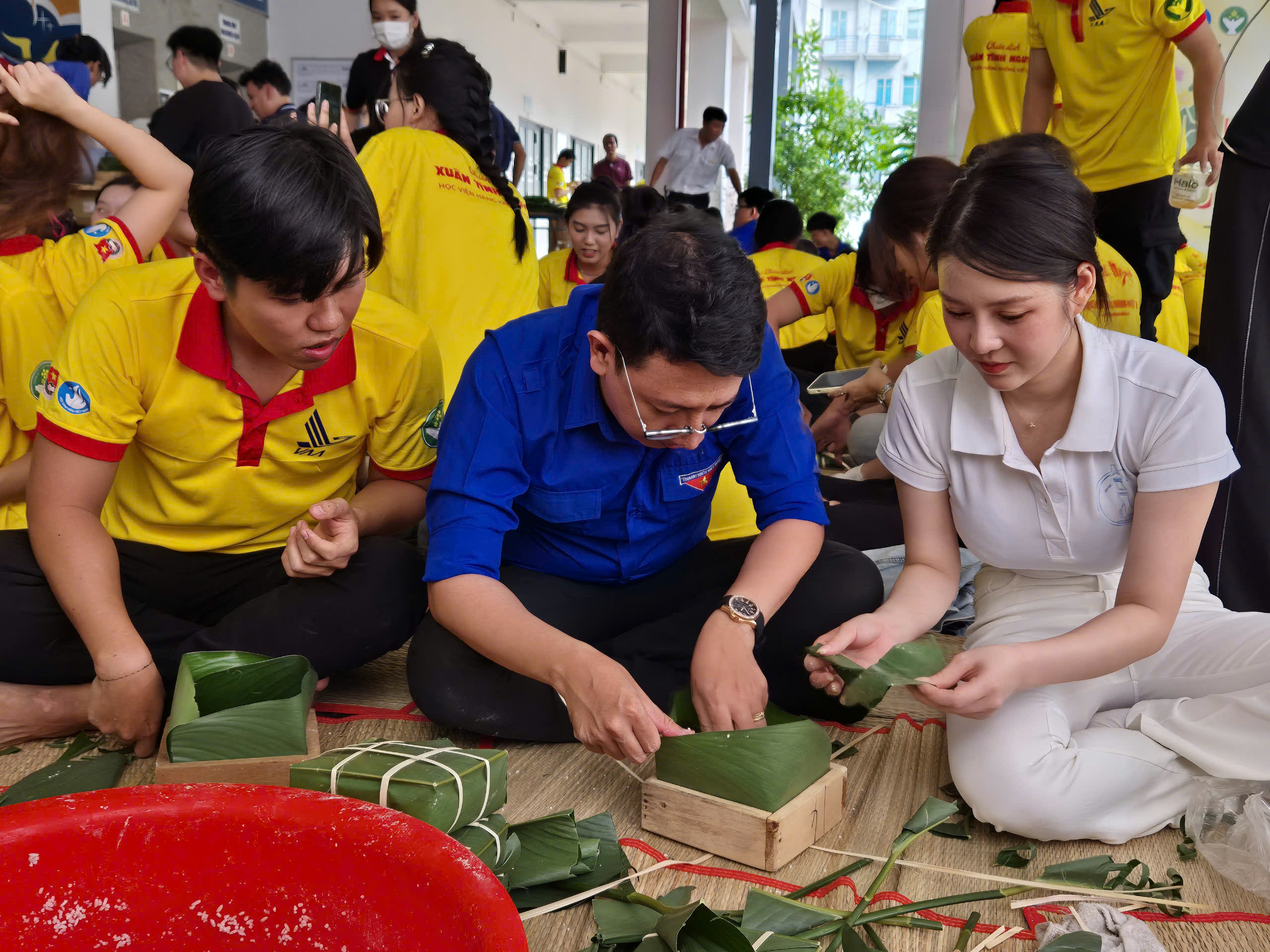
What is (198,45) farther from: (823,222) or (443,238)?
(823,222)

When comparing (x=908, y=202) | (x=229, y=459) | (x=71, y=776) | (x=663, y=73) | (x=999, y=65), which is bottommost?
(x=71, y=776)

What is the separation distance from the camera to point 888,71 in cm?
1018

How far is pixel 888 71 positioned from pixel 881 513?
29.5ft

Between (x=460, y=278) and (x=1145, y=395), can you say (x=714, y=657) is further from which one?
(x=460, y=278)

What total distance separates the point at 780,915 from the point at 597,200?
3.36 meters

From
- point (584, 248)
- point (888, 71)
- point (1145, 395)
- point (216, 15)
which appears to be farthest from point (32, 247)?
point (888, 71)

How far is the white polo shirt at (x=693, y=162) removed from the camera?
907 centimetres

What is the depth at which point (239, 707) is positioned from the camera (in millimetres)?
1385

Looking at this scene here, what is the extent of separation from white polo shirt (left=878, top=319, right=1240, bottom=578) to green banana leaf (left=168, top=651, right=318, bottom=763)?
94 centimetres

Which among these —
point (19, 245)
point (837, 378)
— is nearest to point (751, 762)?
point (19, 245)

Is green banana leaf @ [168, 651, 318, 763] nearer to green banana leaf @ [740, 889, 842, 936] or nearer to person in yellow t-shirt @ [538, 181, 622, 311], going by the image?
green banana leaf @ [740, 889, 842, 936]

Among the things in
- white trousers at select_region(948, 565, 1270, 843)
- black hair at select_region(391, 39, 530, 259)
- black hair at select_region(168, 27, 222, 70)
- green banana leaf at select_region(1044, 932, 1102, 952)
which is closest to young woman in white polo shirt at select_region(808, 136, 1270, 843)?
white trousers at select_region(948, 565, 1270, 843)

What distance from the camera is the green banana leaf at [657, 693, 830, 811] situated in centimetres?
126

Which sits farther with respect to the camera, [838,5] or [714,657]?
[838,5]
